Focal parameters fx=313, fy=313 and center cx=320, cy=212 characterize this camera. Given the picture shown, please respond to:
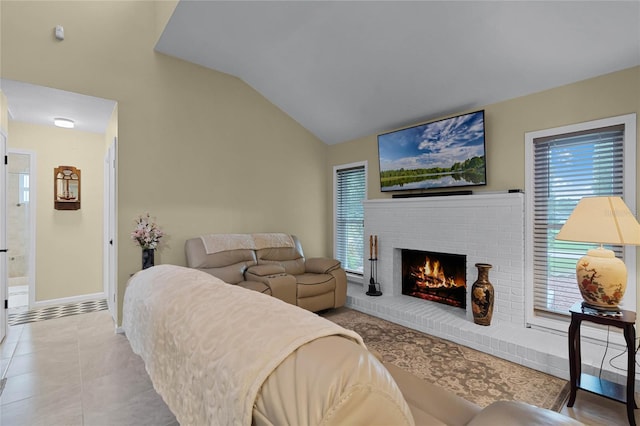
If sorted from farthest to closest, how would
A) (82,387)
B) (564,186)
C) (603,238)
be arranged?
1. (564,186)
2. (82,387)
3. (603,238)

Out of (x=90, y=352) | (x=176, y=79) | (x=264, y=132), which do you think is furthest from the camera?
(x=264, y=132)

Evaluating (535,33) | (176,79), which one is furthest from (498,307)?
(176,79)

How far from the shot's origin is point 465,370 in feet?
8.52

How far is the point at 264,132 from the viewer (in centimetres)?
463

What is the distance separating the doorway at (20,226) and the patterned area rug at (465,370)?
14.9 ft

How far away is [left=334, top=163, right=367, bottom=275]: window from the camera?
16.3 ft

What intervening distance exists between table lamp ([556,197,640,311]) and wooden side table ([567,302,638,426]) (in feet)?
0.36

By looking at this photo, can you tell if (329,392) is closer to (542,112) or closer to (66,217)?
(542,112)

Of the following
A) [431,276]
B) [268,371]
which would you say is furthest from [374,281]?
[268,371]

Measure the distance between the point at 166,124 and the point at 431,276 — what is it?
3794mm

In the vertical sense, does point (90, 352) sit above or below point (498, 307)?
below

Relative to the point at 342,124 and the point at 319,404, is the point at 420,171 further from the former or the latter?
the point at 319,404

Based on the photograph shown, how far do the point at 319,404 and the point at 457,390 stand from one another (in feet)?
7.16

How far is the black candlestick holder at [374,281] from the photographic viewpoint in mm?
4270
